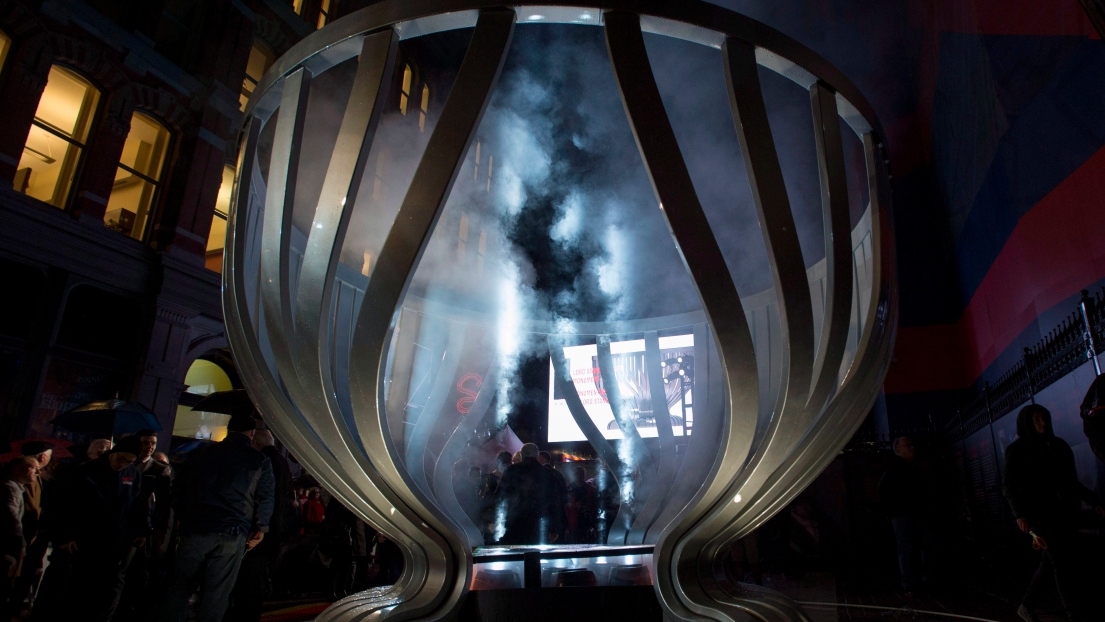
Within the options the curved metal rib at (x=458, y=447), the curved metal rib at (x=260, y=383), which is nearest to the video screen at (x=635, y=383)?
the curved metal rib at (x=458, y=447)

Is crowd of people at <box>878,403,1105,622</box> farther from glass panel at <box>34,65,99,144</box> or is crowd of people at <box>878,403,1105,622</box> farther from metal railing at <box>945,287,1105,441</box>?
glass panel at <box>34,65,99,144</box>

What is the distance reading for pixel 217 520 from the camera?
2797mm

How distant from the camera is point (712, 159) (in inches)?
154

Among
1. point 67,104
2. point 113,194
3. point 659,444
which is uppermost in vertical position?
point 67,104

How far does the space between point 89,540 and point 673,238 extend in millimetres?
3473

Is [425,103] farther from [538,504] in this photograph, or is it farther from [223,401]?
[538,504]

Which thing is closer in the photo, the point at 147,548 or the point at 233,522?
the point at 233,522

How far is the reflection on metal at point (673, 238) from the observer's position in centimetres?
152

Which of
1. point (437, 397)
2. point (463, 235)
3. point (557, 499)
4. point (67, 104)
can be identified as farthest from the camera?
point (67, 104)

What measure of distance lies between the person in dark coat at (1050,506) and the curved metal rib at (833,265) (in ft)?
6.31

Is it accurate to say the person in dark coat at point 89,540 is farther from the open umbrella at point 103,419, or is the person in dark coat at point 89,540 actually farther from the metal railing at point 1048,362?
the metal railing at point 1048,362

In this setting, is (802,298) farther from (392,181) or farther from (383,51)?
(392,181)

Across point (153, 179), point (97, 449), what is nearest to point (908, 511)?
point (97, 449)

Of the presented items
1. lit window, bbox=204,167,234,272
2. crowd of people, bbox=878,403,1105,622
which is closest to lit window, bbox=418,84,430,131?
lit window, bbox=204,167,234,272
